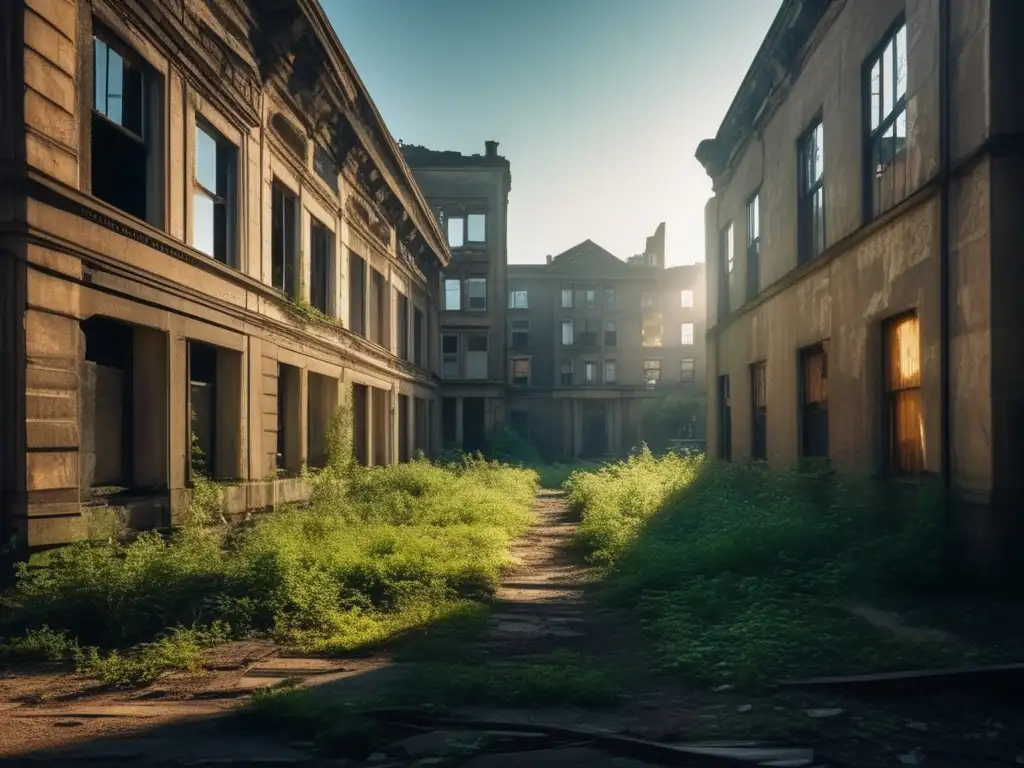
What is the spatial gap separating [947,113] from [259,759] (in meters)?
8.71

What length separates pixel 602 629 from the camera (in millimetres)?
7293

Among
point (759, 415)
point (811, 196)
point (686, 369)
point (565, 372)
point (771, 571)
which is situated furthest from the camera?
point (686, 369)

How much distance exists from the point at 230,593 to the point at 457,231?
1227 inches

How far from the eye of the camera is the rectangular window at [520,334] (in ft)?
164

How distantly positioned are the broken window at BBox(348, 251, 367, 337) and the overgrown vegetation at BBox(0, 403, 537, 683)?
27.5 ft

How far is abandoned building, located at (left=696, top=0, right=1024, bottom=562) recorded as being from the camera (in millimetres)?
7441

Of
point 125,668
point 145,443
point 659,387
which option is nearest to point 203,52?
point 145,443

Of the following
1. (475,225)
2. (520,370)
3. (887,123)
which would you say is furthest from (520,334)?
(887,123)

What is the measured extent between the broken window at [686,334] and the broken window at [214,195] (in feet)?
138

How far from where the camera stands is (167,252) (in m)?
9.49

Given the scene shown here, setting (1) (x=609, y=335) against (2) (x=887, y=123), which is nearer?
(2) (x=887, y=123)

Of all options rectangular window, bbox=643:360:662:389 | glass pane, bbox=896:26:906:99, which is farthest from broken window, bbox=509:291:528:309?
glass pane, bbox=896:26:906:99

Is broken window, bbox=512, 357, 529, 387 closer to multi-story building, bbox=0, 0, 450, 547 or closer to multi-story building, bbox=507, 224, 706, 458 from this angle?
multi-story building, bbox=507, 224, 706, 458

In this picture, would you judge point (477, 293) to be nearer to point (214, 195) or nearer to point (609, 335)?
point (609, 335)
